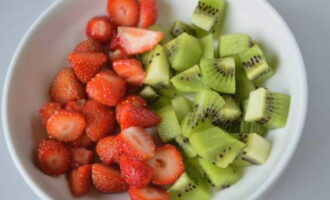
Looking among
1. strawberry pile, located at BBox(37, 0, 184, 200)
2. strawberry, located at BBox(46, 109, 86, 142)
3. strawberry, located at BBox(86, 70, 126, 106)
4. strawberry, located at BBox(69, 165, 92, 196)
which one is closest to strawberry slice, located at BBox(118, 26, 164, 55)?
strawberry pile, located at BBox(37, 0, 184, 200)

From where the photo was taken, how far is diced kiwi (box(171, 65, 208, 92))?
1.40 meters

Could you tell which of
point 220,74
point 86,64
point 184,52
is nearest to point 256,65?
point 220,74

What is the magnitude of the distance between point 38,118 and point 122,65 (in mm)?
260

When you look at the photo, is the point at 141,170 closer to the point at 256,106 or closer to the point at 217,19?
the point at 256,106

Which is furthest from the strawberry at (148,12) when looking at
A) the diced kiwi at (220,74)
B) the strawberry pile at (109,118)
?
the diced kiwi at (220,74)

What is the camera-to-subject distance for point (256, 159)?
128cm

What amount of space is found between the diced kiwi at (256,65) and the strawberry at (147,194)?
36cm

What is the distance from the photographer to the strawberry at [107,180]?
133 centimetres

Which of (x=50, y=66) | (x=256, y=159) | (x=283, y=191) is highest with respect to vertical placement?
(x=50, y=66)

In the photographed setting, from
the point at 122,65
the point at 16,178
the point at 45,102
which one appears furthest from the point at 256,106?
the point at 16,178

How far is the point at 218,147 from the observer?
1281mm

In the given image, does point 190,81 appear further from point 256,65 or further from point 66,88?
point 66,88

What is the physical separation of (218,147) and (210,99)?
0.13m

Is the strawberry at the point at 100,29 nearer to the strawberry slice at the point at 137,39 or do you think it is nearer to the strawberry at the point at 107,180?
the strawberry slice at the point at 137,39
